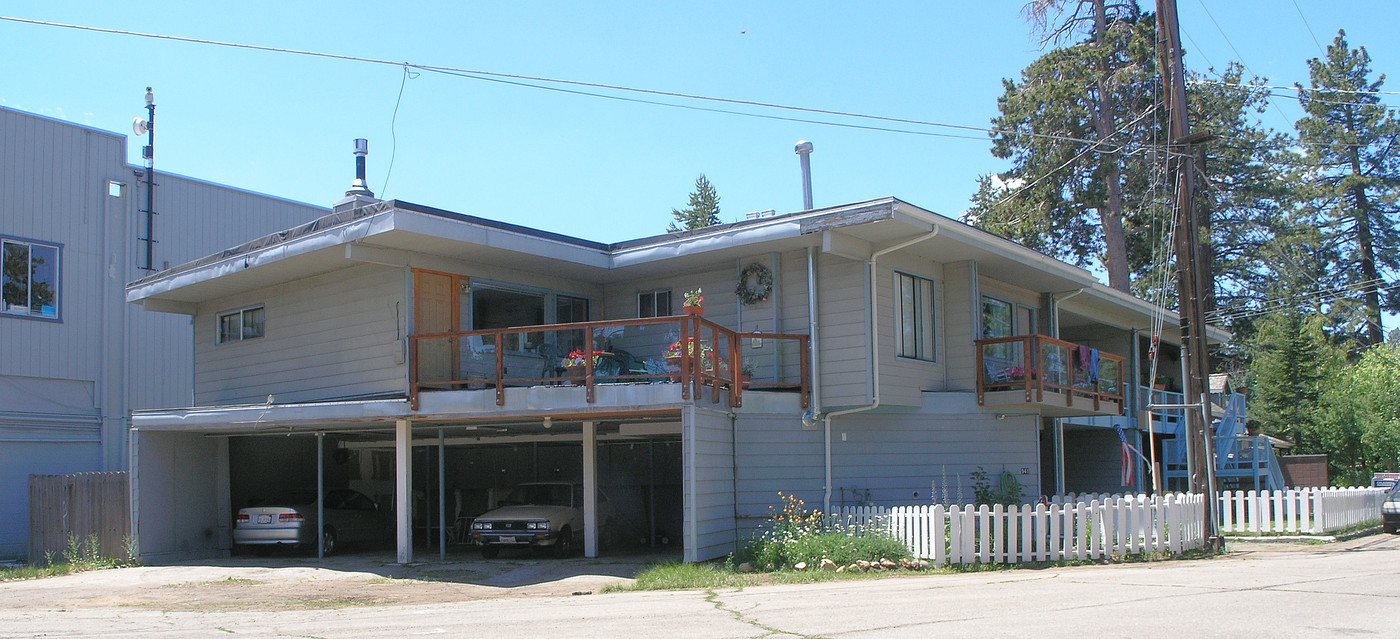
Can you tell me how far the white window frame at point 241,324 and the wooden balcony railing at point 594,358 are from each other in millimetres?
5361

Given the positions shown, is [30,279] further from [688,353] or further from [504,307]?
[688,353]

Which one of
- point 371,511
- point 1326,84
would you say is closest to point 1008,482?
point 371,511

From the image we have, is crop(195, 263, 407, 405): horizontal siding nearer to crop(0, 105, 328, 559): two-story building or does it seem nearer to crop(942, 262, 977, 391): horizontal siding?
crop(0, 105, 328, 559): two-story building

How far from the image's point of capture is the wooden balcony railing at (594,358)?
15250 mm

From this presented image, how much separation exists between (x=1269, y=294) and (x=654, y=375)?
38.5 m

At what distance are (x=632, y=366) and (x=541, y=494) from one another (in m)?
3.57

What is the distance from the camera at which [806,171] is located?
824 inches

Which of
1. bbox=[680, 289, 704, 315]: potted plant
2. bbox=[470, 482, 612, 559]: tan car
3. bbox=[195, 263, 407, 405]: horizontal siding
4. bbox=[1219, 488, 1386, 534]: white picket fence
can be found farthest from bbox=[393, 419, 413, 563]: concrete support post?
bbox=[1219, 488, 1386, 534]: white picket fence

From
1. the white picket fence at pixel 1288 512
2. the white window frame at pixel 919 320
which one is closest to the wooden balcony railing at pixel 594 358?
the white window frame at pixel 919 320

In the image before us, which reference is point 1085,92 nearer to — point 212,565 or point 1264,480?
point 1264,480

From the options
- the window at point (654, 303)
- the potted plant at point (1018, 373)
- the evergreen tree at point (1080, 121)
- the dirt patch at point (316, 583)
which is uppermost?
the evergreen tree at point (1080, 121)

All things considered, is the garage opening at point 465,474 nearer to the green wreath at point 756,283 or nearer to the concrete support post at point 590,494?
the concrete support post at point 590,494

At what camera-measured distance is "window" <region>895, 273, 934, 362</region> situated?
1820 cm

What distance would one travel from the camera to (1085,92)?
34.1 metres
